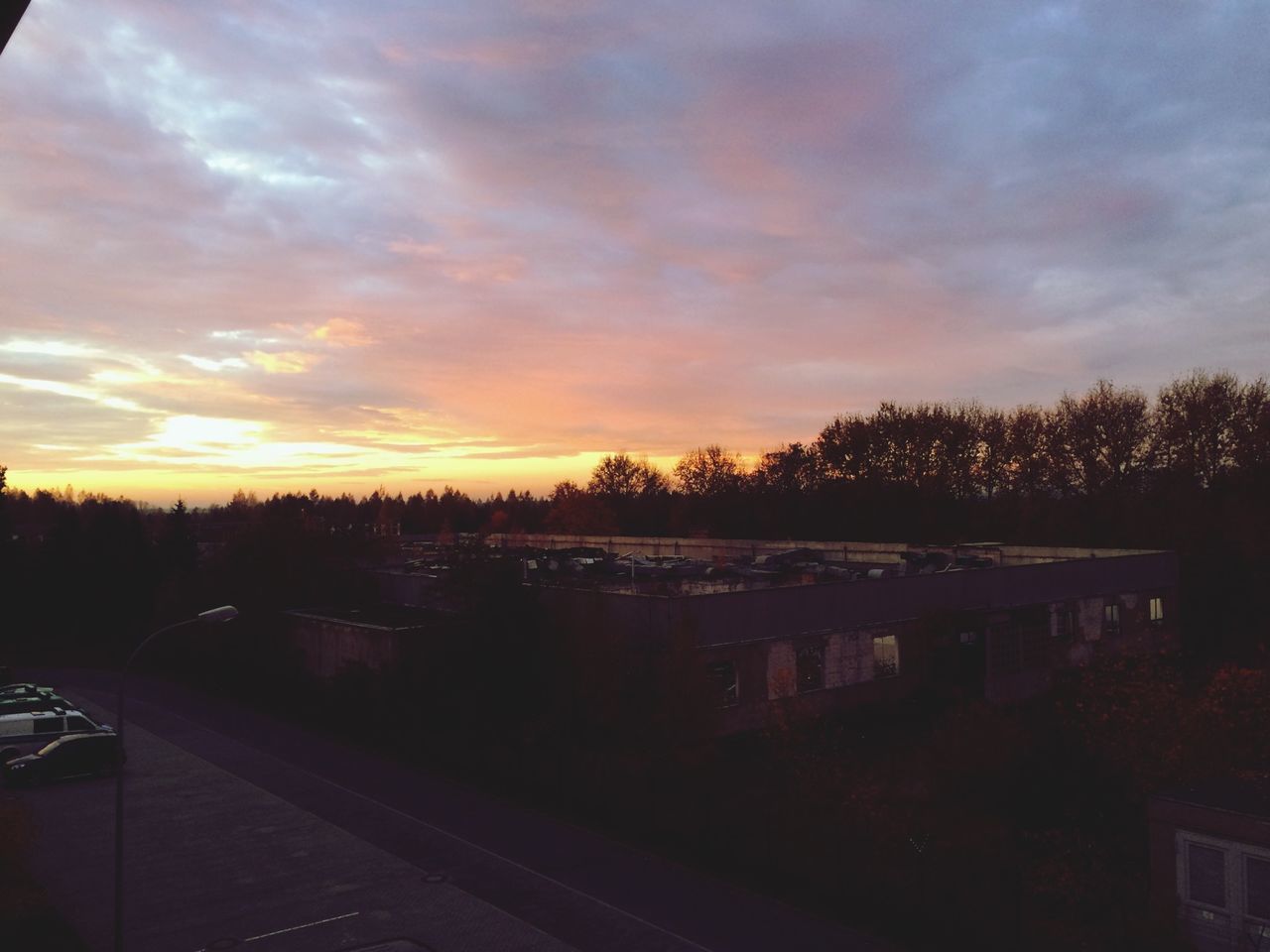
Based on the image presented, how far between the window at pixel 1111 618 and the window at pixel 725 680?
2400cm

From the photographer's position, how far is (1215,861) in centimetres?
1778

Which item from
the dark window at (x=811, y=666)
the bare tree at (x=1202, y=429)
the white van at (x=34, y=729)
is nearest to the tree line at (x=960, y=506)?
the bare tree at (x=1202, y=429)

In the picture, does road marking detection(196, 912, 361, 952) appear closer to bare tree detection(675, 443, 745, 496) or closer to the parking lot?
the parking lot

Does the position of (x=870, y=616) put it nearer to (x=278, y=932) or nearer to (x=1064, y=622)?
(x=1064, y=622)

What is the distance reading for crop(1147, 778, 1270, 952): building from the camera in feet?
56.0

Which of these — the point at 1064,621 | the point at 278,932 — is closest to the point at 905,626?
the point at 1064,621

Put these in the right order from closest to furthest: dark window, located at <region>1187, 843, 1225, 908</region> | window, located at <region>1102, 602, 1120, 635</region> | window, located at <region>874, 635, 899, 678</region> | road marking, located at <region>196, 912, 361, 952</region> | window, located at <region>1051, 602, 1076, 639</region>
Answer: dark window, located at <region>1187, 843, 1225, 908</region>, road marking, located at <region>196, 912, 361, 952</region>, window, located at <region>874, 635, 899, 678</region>, window, located at <region>1051, 602, 1076, 639</region>, window, located at <region>1102, 602, 1120, 635</region>

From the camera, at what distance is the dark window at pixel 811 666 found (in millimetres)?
34531


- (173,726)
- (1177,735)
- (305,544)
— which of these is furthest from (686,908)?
(305,544)

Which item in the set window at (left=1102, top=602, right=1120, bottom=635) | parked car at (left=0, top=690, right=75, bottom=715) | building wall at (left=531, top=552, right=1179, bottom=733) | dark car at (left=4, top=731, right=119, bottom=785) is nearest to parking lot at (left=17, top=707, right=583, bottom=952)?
dark car at (left=4, top=731, right=119, bottom=785)

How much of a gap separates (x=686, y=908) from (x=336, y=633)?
82.2 feet

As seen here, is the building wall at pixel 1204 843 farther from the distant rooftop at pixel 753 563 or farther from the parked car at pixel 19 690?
the parked car at pixel 19 690

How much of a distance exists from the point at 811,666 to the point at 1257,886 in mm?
18424

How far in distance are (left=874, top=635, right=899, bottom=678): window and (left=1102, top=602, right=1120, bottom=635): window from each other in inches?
607
